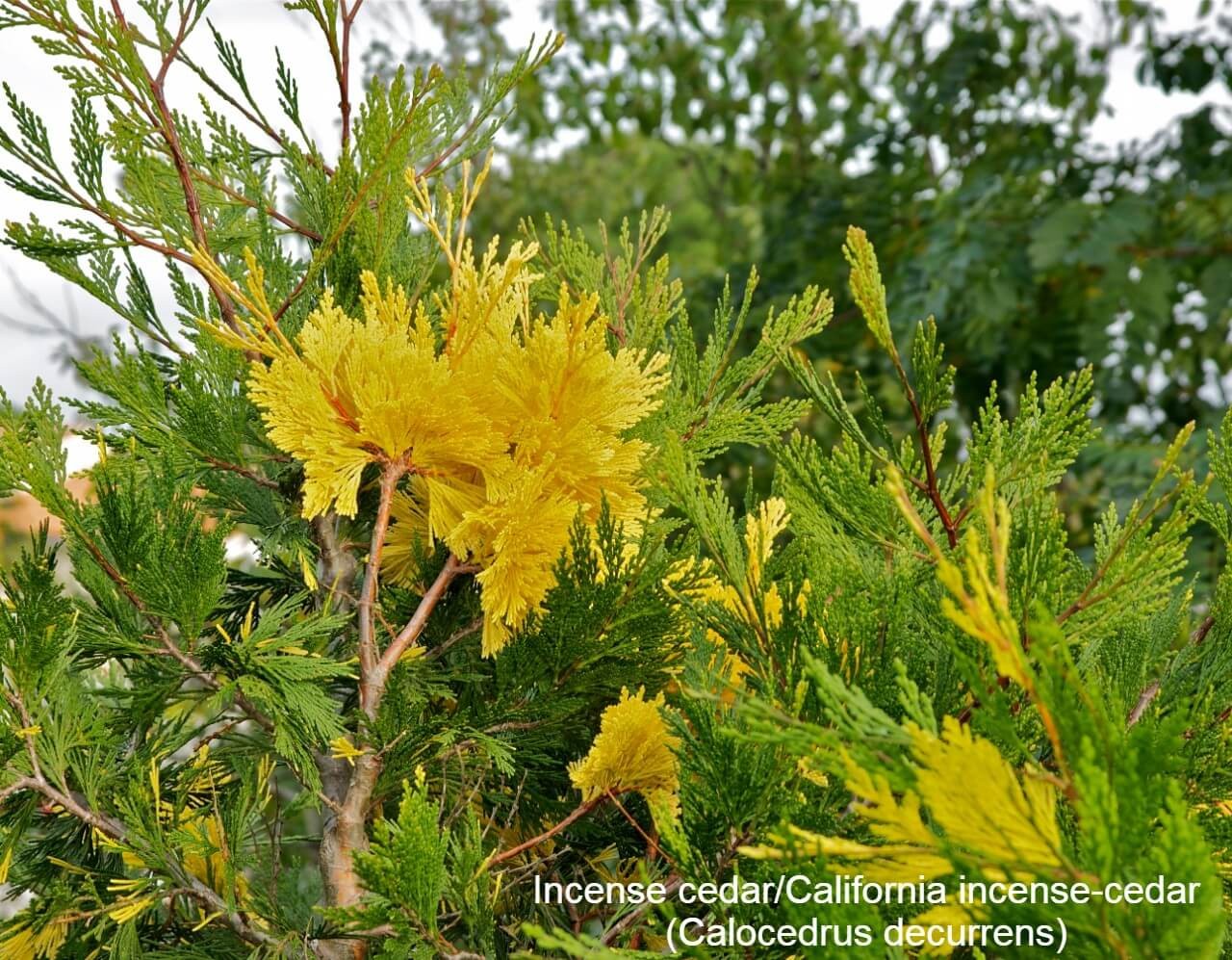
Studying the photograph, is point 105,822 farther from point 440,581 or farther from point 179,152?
point 179,152

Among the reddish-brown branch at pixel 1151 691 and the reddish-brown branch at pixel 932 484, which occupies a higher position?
the reddish-brown branch at pixel 932 484

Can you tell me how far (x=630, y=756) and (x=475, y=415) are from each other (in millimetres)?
192

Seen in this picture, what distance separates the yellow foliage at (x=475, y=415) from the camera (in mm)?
533

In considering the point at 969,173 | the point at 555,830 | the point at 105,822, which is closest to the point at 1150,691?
the point at 555,830

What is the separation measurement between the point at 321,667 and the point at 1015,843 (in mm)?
335

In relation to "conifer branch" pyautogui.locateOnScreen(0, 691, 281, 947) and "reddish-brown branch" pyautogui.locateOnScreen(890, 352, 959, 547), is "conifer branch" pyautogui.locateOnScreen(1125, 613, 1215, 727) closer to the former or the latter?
"reddish-brown branch" pyautogui.locateOnScreen(890, 352, 959, 547)

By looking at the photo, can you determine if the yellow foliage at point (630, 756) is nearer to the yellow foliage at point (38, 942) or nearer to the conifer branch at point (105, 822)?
the conifer branch at point (105, 822)

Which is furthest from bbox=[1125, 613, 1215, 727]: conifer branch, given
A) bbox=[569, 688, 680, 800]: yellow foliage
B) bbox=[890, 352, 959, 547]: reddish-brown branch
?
bbox=[569, 688, 680, 800]: yellow foliage

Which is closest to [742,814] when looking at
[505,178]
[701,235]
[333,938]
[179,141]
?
[333,938]

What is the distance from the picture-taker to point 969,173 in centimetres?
272

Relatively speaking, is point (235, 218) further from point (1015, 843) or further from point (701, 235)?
point (701, 235)

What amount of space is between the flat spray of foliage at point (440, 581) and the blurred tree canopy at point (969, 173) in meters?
1.41

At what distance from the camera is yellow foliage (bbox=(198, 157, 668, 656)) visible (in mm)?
533

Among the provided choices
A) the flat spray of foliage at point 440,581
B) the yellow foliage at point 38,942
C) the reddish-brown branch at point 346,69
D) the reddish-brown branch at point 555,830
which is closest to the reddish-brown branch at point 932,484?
the flat spray of foliage at point 440,581
